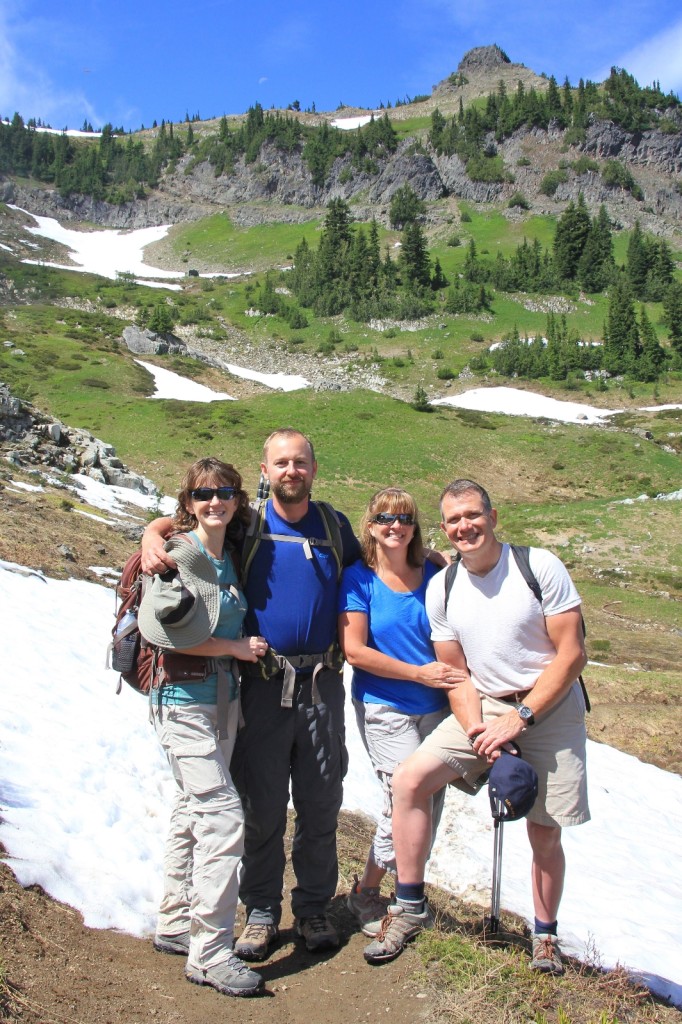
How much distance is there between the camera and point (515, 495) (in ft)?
122

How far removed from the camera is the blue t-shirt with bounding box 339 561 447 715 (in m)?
4.29

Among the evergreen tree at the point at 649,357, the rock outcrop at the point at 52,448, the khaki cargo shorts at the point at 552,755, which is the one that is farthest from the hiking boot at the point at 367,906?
the evergreen tree at the point at 649,357

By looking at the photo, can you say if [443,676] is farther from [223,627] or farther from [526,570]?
[223,627]

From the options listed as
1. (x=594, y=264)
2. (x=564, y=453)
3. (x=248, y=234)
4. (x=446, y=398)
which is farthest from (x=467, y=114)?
(x=564, y=453)

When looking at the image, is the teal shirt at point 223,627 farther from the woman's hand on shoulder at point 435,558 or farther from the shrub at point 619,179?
the shrub at point 619,179

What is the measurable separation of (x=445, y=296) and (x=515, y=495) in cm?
5538

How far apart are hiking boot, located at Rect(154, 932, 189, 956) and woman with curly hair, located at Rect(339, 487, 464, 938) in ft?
3.35

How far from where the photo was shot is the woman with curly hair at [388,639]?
13.9ft

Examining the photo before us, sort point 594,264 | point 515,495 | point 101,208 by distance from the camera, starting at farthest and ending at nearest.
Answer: point 101,208 < point 594,264 < point 515,495

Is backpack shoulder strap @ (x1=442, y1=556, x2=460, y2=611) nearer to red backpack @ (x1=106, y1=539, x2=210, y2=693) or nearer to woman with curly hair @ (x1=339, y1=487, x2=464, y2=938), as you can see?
woman with curly hair @ (x1=339, y1=487, x2=464, y2=938)

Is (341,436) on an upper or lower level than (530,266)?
lower

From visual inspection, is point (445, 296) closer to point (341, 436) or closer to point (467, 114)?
point (341, 436)

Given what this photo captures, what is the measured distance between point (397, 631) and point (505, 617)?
67 cm

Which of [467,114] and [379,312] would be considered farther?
[467,114]
